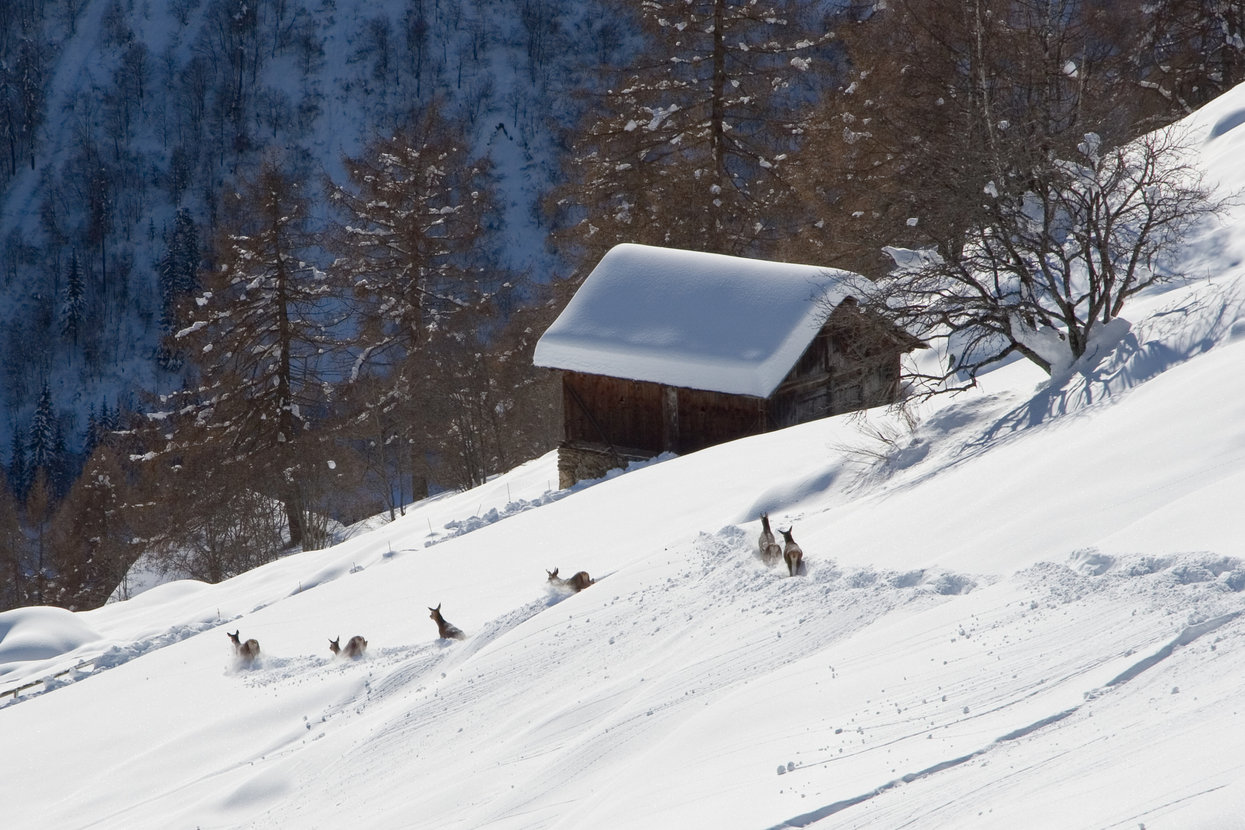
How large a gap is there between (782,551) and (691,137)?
2391 cm

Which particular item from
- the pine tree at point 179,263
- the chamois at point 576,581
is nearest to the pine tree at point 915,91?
the chamois at point 576,581

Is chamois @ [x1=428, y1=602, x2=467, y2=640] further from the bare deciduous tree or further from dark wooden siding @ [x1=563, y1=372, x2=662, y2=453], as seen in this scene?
dark wooden siding @ [x1=563, y1=372, x2=662, y2=453]

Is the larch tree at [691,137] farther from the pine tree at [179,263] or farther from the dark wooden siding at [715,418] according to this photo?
the pine tree at [179,263]

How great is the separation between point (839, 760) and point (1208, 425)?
400cm

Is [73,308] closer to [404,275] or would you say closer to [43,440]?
[43,440]

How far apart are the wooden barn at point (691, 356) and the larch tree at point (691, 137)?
11.0 meters

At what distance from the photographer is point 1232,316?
1013 cm

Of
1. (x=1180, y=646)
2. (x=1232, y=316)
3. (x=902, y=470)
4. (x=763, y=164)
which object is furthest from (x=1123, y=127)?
(x=763, y=164)

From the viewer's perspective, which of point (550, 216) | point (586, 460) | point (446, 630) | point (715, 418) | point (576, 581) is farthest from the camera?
point (550, 216)

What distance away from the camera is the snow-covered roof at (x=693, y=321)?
17875 millimetres

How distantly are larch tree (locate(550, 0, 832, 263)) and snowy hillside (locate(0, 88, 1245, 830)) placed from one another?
18.3m

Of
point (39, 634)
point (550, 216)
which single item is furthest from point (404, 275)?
point (39, 634)

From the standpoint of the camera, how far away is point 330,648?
397 inches

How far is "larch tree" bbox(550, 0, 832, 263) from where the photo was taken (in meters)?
30.4
